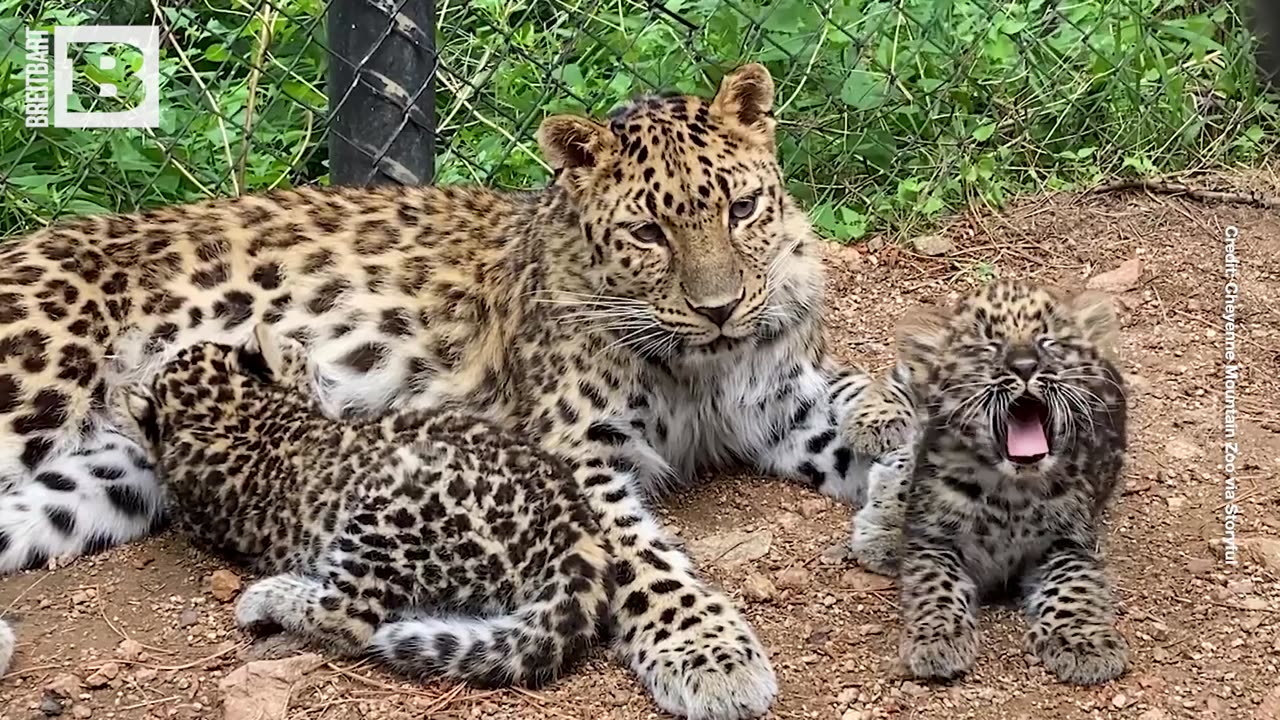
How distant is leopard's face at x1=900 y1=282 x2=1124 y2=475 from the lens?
4016 mm

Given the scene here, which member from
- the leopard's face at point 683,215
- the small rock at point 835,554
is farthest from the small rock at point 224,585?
the small rock at point 835,554

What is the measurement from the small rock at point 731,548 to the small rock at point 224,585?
1.42 metres

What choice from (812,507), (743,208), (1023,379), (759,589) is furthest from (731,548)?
(1023,379)

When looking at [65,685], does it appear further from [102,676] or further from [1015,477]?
[1015,477]

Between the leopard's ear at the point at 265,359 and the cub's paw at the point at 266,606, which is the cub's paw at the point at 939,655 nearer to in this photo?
the cub's paw at the point at 266,606

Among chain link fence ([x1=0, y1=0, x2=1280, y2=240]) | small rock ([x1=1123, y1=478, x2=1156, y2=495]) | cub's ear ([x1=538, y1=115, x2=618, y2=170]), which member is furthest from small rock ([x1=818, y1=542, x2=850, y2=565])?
chain link fence ([x1=0, y1=0, x2=1280, y2=240])

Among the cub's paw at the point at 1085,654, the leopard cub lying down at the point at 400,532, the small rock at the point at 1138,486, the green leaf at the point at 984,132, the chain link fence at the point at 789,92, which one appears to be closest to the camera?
the cub's paw at the point at 1085,654

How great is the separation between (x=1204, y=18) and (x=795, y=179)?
2230 mm

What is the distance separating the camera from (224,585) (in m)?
4.60

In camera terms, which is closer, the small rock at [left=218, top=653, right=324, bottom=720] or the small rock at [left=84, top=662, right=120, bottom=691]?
the small rock at [left=218, top=653, right=324, bottom=720]

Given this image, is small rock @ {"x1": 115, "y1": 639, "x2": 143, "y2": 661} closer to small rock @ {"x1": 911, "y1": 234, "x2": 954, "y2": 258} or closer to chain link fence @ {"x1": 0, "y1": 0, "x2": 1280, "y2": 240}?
chain link fence @ {"x1": 0, "y1": 0, "x2": 1280, "y2": 240}

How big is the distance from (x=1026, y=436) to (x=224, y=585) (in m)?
2.42

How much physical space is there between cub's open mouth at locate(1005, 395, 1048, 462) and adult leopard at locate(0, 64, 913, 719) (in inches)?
34.0

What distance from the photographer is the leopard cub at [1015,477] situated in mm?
3996
